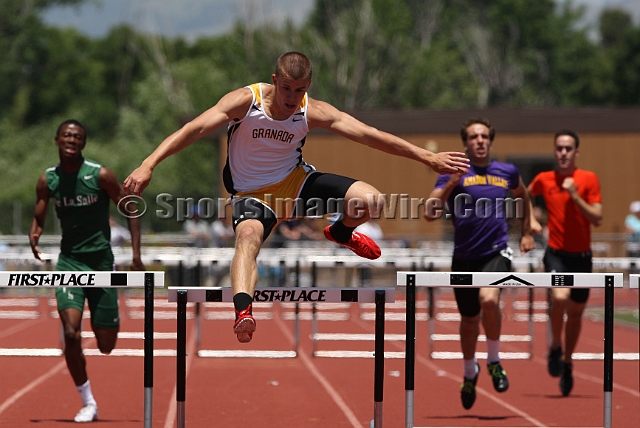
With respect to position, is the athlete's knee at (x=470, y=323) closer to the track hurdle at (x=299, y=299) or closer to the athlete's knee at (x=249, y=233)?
the track hurdle at (x=299, y=299)

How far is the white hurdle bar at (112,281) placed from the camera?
17.8 ft

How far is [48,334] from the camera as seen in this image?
47.4ft

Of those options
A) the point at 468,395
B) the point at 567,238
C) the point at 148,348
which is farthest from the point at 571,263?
the point at 148,348

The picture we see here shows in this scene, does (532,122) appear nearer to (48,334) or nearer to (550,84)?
(48,334)

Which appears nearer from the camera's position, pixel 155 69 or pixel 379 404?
pixel 379 404

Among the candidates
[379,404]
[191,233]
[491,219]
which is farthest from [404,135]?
[379,404]

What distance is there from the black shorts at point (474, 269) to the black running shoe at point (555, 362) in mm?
1397

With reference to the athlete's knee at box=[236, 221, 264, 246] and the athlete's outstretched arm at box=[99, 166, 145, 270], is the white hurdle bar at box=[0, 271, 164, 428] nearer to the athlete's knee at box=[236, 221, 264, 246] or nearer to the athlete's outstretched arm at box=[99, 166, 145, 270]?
the athlete's knee at box=[236, 221, 264, 246]

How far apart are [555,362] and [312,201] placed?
3829mm

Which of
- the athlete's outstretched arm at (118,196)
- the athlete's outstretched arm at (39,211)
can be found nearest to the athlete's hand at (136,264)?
the athlete's outstretched arm at (118,196)

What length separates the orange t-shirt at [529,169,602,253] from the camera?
8852mm

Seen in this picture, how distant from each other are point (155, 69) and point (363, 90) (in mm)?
12381

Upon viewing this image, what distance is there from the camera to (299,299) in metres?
5.50

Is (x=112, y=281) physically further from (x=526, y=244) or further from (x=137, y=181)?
(x=526, y=244)
